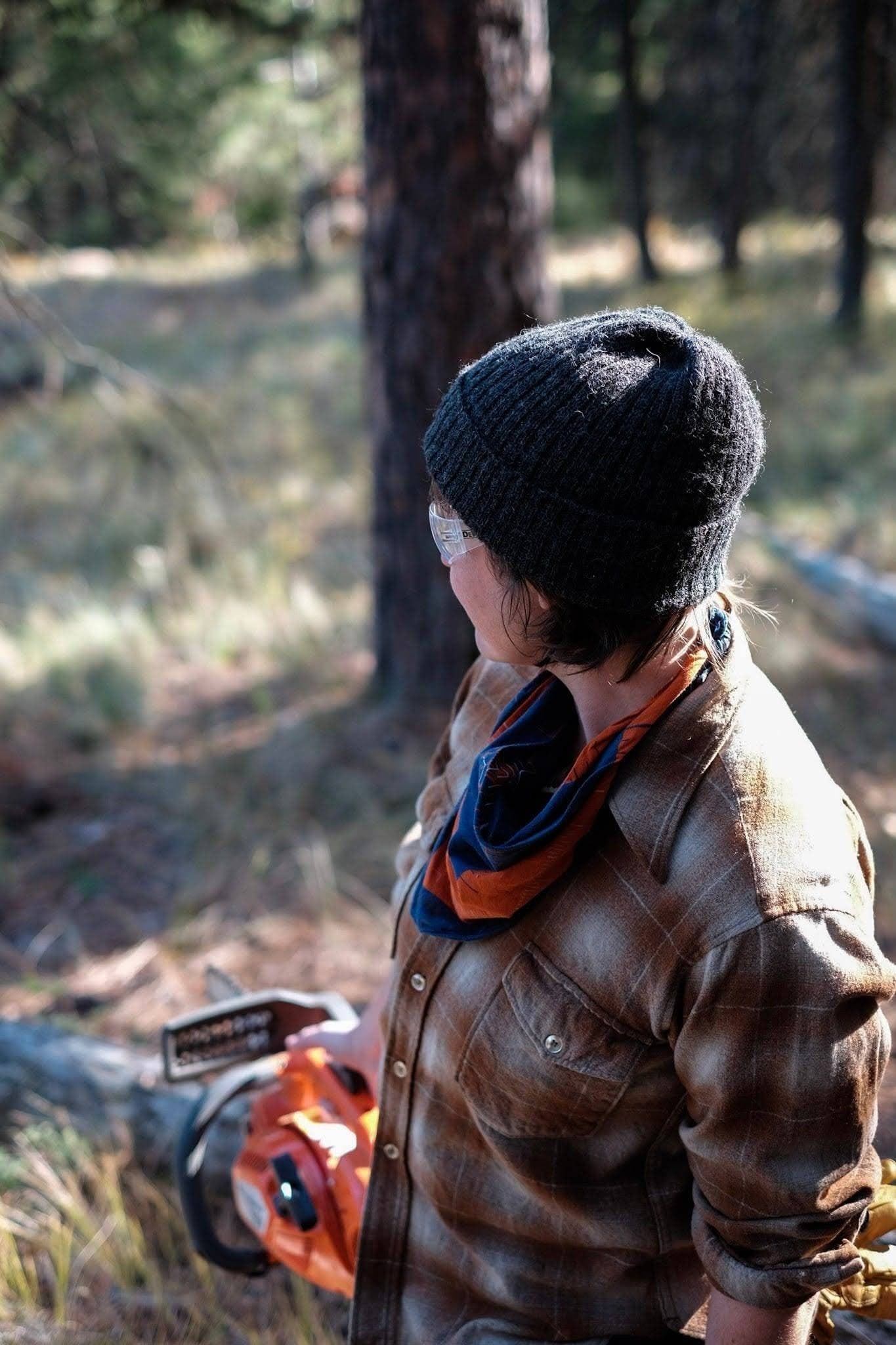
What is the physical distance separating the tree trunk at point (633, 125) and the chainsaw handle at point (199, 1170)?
14.2m

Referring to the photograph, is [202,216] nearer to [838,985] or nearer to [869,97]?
[869,97]

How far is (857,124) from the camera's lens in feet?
36.9

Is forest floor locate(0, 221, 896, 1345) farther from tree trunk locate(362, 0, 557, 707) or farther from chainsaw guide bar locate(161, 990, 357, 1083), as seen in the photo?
tree trunk locate(362, 0, 557, 707)

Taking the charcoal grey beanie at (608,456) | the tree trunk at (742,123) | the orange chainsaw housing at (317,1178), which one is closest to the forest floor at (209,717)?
the orange chainsaw housing at (317,1178)

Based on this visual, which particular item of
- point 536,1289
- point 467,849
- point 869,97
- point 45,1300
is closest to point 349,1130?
point 536,1289

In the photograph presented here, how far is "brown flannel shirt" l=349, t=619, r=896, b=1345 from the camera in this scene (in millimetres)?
1283

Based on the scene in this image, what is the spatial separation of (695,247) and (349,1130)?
20.3 meters

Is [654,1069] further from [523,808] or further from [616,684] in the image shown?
[616,684]

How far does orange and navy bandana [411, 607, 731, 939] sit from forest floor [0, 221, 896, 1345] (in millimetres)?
668

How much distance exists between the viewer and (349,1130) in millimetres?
1978

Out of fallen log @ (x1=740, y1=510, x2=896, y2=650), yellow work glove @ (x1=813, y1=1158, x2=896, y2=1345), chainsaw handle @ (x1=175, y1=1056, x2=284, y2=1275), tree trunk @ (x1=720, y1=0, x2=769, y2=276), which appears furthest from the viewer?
tree trunk @ (x1=720, y1=0, x2=769, y2=276)

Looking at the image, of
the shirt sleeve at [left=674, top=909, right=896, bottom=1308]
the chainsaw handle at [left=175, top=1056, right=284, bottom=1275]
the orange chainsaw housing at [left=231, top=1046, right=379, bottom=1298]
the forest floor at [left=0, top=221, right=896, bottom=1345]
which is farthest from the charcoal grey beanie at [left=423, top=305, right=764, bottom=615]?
the chainsaw handle at [left=175, top=1056, right=284, bottom=1275]

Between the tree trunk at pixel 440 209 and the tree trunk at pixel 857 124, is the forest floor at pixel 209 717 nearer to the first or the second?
the tree trunk at pixel 857 124

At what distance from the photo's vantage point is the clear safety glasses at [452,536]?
1.45 metres
